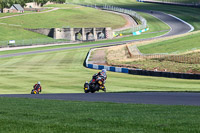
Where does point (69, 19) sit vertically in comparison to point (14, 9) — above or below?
below

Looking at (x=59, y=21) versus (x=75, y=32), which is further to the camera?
(x=59, y=21)

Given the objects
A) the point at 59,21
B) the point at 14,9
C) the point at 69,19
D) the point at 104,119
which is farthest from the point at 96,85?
the point at 14,9

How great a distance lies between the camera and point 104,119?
13414 millimetres

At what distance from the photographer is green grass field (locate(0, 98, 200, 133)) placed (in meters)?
11.6

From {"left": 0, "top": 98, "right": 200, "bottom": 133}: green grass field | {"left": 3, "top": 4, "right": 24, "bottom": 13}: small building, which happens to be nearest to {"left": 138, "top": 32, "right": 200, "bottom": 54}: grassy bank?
{"left": 0, "top": 98, "right": 200, "bottom": 133}: green grass field

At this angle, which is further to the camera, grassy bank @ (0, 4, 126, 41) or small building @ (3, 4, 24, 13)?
small building @ (3, 4, 24, 13)

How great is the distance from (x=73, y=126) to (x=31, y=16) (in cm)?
13445

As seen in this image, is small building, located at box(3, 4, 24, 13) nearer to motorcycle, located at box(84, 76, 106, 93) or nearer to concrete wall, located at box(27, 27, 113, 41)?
concrete wall, located at box(27, 27, 113, 41)

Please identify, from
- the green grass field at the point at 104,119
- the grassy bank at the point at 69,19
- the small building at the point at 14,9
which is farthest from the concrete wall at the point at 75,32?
the green grass field at the point at 104,119

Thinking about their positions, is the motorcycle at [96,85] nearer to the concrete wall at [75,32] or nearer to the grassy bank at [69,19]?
the concrete wall at [75,32]

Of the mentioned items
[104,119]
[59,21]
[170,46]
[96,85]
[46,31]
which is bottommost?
[59,21]

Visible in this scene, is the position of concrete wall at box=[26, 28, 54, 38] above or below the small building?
below

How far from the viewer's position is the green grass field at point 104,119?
458 inches

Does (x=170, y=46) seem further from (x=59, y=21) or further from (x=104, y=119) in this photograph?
(x=59, y=21)
